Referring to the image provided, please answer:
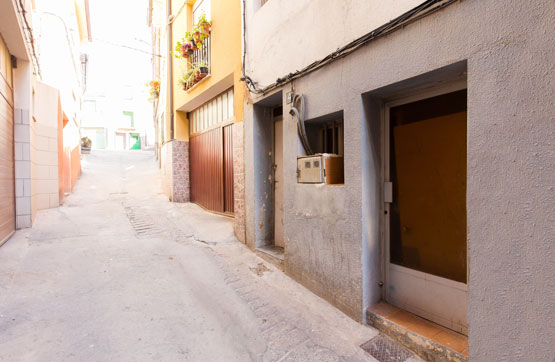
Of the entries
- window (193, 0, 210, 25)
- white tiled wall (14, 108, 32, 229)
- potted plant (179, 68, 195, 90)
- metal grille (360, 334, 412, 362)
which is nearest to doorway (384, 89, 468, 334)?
metal grille (360, 334, 412, 362)

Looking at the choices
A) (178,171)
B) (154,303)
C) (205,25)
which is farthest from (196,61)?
(154,303)

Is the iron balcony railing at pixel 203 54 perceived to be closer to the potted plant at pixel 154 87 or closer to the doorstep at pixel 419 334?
the doorstep at pixel 419 334

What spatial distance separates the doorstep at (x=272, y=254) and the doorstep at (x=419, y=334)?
1594 mm

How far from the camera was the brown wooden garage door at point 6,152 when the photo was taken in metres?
4.30

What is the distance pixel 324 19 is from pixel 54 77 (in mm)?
8331

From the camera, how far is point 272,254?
14.0ft

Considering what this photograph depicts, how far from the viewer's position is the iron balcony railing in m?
5.95

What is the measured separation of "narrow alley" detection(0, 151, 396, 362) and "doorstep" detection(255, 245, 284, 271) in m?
0.10

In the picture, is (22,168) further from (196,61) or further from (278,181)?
(278,181)

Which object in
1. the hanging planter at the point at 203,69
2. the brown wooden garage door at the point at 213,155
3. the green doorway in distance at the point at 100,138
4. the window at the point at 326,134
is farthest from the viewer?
the green doorway in distance at the point at 100,138

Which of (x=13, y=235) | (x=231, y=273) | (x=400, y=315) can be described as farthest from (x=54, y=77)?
(x=400, y=315)

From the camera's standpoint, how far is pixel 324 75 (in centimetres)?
319

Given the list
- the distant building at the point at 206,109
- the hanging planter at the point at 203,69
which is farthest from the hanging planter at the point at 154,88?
the hanging planter at the point at 203,69

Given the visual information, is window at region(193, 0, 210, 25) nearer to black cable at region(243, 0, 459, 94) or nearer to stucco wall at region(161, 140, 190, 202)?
stucco wall at region(161, 140, 190, 202)
